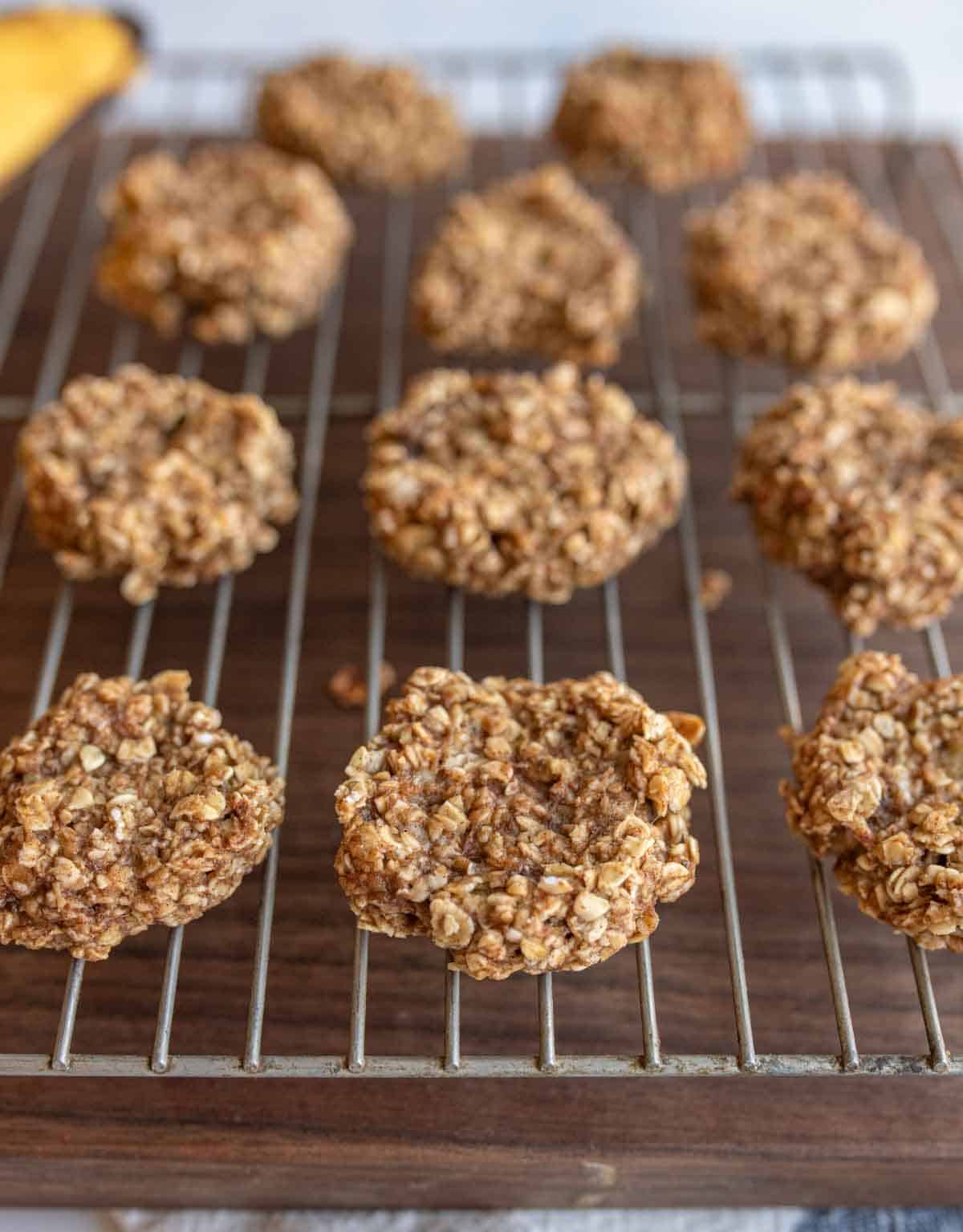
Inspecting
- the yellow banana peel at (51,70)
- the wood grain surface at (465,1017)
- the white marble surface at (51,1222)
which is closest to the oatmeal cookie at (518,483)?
the wood grain surface at (465,1017)

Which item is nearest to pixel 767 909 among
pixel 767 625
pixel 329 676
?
pixel 767 625

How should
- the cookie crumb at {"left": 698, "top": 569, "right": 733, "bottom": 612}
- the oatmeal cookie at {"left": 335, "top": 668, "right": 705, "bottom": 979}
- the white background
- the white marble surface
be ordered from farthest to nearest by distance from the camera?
the white background, the cookie crumb at {"left": 698, "top": 569, "right": 733, "bottom": 612}, the white marble surface, the oatmeal cookie at {"left": 335, "top": 668, "right": 705, "bottom": 979}

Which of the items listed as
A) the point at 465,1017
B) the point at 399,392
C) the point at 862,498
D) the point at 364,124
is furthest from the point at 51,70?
the point at 465,1017

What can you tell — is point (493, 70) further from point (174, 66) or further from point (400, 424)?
point (400, 424)

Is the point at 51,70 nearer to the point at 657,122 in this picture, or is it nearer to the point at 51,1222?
the point at 657,122

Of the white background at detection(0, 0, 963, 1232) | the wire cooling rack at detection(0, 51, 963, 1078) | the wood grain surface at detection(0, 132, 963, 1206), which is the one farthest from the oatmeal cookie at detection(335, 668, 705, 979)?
the white background at detection(0, 0, 963, 1232)

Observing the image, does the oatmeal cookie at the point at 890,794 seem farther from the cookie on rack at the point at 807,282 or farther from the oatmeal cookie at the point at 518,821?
the cookie on rack at the point at 807,282

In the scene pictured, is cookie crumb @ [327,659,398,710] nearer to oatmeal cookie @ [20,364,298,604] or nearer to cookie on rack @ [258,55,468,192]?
oatmeal cookie @ [20,364,298,604]
